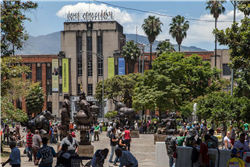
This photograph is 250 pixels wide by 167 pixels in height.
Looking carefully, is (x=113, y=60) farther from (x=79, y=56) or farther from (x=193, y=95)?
(x=193, y=95)

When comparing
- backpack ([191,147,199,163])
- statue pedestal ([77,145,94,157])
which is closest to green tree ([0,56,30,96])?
statue pedestal ([77,145,94,157])

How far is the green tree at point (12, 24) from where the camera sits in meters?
17.6

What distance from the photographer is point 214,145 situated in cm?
1207

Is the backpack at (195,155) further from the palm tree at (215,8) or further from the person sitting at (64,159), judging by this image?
the palm tree at (215,8)

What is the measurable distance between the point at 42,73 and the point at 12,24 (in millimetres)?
61573

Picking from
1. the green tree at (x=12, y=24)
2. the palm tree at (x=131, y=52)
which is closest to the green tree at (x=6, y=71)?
the green tree at (x=12, y=24)

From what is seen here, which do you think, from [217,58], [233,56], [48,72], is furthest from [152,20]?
[233,56]

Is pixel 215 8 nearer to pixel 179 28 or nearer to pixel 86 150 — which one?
pixel 179 28

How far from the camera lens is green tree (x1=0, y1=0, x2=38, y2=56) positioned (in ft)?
57.8

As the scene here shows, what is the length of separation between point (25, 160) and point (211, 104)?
543 inches

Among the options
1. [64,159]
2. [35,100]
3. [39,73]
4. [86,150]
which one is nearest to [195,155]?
[64,159]

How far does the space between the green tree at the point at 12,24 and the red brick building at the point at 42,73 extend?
59201 mm

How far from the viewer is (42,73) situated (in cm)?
7806

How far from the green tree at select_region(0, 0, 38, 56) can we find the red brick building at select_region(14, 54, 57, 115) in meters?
59.2
